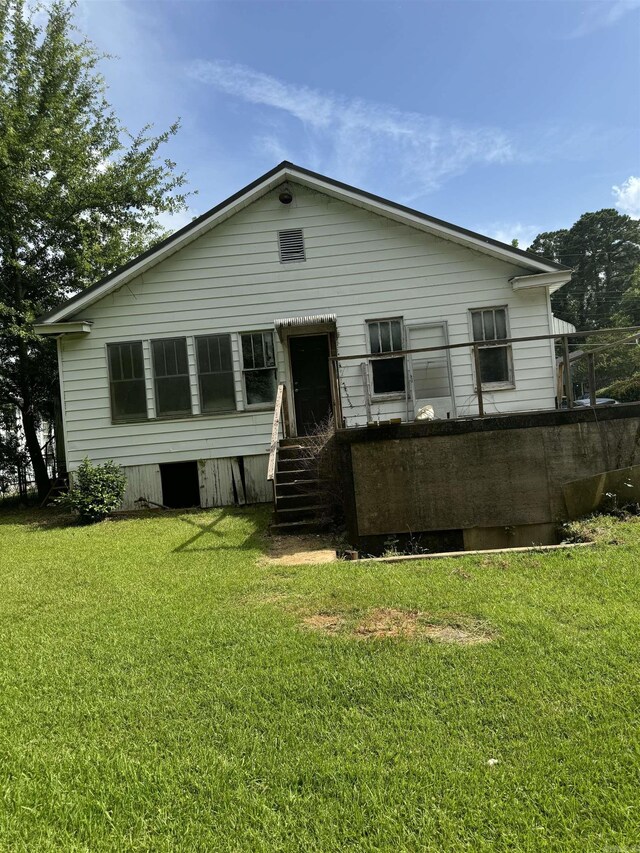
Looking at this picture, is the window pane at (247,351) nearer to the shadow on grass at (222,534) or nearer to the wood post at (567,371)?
the shadow on grass at (222,534)

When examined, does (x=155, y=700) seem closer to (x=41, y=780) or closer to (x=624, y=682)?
(x=41, y=780)

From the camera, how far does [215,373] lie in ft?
35.0

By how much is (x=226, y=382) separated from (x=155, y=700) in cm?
804

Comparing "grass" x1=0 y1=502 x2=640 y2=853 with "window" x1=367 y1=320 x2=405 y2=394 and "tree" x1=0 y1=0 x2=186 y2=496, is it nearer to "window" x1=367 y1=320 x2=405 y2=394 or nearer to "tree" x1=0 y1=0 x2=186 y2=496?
"window" x1=367 y1=320 x2=405 y2=394

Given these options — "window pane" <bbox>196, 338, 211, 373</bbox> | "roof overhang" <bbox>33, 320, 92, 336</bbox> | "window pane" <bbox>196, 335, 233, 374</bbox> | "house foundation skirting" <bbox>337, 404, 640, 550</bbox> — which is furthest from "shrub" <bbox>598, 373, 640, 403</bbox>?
"roof overhang" <bbox>33, 320, 92, 336</bbox>

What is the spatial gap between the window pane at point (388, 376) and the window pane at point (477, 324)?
165 cm

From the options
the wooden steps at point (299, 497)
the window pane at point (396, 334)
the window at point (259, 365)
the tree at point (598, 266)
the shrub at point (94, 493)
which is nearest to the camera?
the wooden steps at point (299, 497)

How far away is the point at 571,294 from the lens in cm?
6931

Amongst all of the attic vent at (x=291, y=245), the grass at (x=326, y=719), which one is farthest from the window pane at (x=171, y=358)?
the grass at (x=326, y=719)

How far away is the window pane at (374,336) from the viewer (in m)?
10.5

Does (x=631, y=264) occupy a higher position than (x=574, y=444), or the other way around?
(x=631, y=264)

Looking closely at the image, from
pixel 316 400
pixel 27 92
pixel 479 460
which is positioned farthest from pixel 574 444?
pixel 27 92

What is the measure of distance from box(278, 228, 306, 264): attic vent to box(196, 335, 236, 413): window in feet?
6.71

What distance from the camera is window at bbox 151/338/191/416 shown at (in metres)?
10.7
